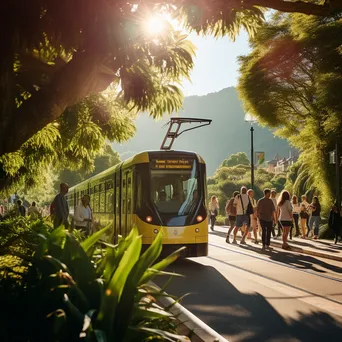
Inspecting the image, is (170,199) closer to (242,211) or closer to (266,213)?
(266,213)

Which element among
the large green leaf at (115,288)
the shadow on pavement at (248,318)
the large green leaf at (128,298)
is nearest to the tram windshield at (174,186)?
the shadow on pavement at (248,318)

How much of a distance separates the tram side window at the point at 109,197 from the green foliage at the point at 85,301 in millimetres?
14217

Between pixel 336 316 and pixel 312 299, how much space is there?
49.5 inches

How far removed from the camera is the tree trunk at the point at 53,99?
773 centimetres

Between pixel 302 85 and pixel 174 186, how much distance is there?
17263mm

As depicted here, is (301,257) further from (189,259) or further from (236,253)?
(189,259)

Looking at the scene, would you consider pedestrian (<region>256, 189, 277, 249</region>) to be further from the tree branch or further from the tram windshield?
the tree branch

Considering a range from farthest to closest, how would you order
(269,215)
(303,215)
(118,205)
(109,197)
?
(303,215), (109,197), (269,215), (118,205)

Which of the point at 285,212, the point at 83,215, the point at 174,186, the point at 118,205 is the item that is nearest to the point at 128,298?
the point at 174,186

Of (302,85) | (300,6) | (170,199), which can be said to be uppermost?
(302,85)

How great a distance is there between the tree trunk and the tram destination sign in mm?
5825

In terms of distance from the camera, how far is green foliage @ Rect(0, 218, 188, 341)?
9.94 ft

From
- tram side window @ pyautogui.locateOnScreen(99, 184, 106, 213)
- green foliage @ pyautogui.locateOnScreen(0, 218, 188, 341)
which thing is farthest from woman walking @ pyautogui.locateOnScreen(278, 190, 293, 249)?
green foliage @ pyautogui.locateOnScreen(0, 218, 188, 341)

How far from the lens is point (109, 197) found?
61.1 ft
